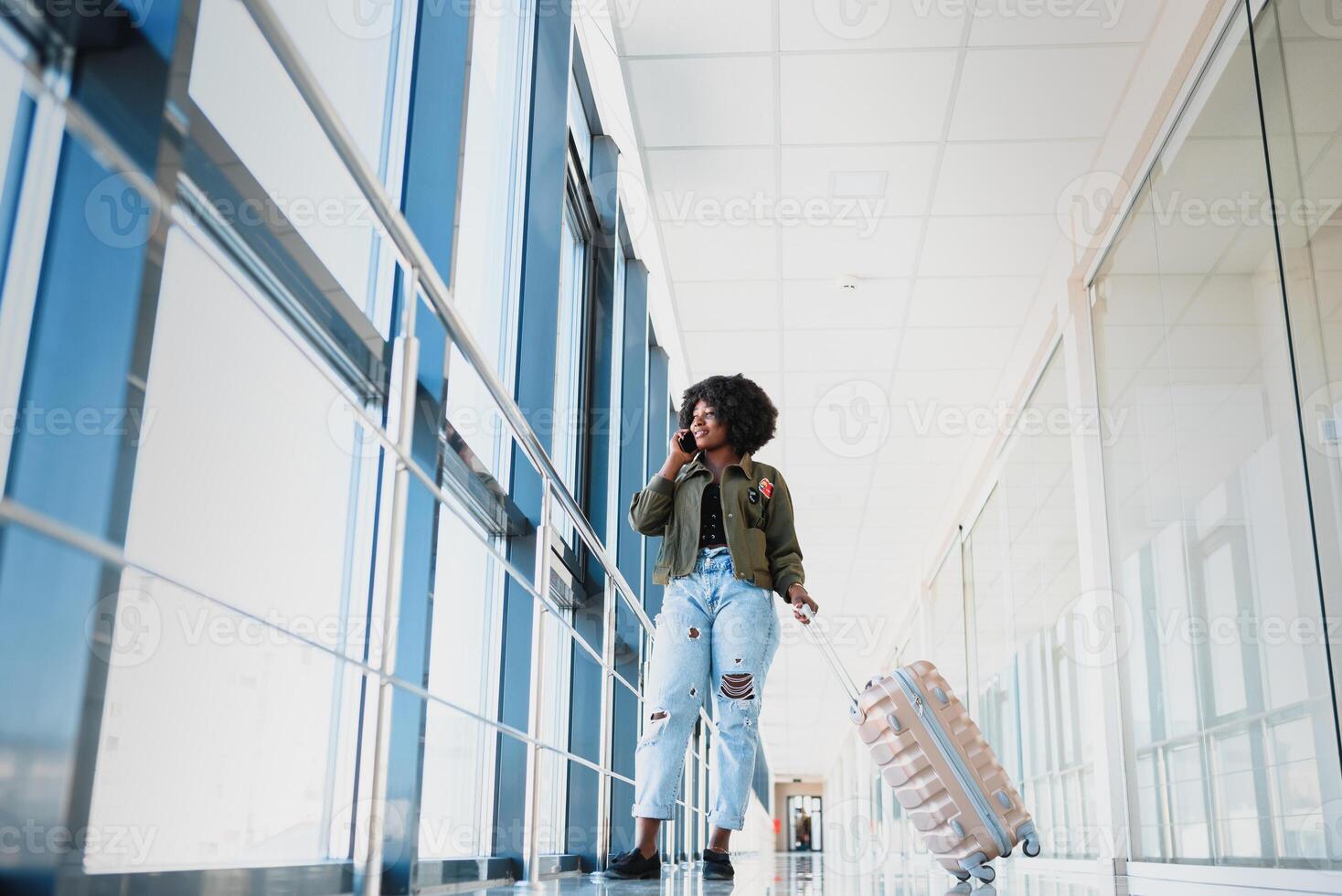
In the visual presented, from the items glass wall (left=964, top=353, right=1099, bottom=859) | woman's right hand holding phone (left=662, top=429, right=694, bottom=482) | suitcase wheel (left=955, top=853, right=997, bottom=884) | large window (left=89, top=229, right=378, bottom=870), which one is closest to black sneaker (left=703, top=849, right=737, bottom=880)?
suitcase wheel (left=955, top=853, right=997, bottom=884)

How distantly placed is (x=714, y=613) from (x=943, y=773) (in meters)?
0.51

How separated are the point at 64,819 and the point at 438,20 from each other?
143cm

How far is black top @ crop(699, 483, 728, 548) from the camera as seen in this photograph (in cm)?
201

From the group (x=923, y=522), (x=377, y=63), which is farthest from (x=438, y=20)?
(x=923, y=522)

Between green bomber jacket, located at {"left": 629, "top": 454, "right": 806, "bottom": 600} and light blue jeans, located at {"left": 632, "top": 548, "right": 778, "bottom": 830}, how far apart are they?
29 mm

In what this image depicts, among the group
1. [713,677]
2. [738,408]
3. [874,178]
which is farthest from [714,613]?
[874,178]

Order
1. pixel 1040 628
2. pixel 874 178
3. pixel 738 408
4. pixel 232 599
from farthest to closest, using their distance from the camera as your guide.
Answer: pixel 1040 628
pixel 874 178
pixel 738 408
pixel 232 599

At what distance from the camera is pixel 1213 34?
7.96 feet

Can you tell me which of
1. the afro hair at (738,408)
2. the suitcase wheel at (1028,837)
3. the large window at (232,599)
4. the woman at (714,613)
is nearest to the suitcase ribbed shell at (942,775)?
the suitcase wheel at (1028,837)

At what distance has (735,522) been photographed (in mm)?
1987

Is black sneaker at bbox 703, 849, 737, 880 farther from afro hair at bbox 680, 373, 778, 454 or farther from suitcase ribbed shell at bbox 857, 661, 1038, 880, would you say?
afro hair at bbox 680, 373, 778, 454

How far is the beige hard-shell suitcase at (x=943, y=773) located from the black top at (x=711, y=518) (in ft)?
1.24

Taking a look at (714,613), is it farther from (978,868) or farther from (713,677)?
(978,868)

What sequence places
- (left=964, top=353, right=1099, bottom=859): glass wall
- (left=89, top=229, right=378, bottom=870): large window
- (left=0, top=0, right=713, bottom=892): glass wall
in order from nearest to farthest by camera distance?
(left=0, top=0, right=713, bottom=892): glass wall, (left=89, top=229, right=378, bottom=870): large window, (left=964, top=353, right=1099, bottom=859): glass wall
